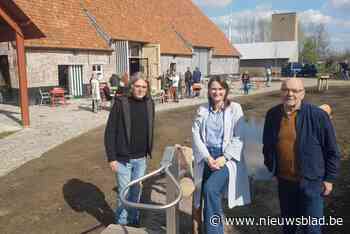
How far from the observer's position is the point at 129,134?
3760mm

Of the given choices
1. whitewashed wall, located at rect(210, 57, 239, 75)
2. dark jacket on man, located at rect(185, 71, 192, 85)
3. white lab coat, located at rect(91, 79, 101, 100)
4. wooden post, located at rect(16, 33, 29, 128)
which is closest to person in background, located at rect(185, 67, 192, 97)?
dark jacket on man, located at rect(185, 71, 192, 85)

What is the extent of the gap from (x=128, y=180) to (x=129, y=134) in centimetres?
57

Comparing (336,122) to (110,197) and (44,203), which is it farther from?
(44,203)

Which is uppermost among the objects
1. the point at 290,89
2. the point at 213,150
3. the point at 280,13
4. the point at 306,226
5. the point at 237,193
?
the point at 280,13

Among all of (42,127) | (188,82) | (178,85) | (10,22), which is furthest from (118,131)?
(188,82)

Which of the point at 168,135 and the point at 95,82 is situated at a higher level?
the point at 95,82

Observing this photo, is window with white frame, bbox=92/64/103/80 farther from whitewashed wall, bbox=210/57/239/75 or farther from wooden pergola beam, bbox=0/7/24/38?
whitewashed wall, bbox=210/57/239/75

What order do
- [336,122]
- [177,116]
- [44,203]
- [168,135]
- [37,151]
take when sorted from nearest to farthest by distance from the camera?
[44,203] < [37,151] < [168,135] < [336,122] < [177,116]

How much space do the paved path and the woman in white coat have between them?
4898 millimetres

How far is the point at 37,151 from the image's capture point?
27.1 ft

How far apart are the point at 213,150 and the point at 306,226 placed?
1148 millimetres

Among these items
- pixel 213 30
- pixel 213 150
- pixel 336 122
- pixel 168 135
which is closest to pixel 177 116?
pixel 168 135

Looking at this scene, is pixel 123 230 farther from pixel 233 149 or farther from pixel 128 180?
pixel 233 149

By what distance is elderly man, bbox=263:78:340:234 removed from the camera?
2900mm
